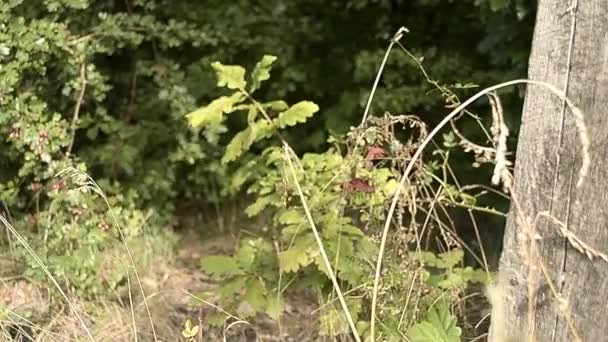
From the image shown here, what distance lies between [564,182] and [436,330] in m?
0.58

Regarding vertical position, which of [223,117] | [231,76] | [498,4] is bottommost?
[223,117]

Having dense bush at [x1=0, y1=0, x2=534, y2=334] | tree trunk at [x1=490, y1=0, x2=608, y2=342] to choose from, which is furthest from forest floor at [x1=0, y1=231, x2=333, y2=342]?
tree trunk at [x1=490, y1=0, x2=608, y2=342]

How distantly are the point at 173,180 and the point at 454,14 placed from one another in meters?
1.60

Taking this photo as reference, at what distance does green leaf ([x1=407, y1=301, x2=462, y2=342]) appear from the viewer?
8.43 feet

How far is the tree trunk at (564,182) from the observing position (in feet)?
7.16

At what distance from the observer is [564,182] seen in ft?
7.40

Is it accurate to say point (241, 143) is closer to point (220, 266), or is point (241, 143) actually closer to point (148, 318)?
point (220, 266)

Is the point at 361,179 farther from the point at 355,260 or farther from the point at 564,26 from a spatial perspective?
the point at 564,26

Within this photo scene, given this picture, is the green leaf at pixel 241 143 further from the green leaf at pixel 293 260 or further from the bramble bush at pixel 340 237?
the green leaf at pixel 293 260

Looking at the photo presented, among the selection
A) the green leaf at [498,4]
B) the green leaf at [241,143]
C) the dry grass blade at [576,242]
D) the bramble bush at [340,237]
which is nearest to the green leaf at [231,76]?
the bramble bush at [340,237]

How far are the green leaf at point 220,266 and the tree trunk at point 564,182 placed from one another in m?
1.23

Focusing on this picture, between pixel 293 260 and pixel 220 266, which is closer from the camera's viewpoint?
pixel 293 260

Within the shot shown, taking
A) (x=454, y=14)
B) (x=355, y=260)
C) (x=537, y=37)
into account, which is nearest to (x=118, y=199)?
(x=355, y=260)

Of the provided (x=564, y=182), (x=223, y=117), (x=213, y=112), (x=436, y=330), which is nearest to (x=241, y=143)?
(x=213, y=112)
